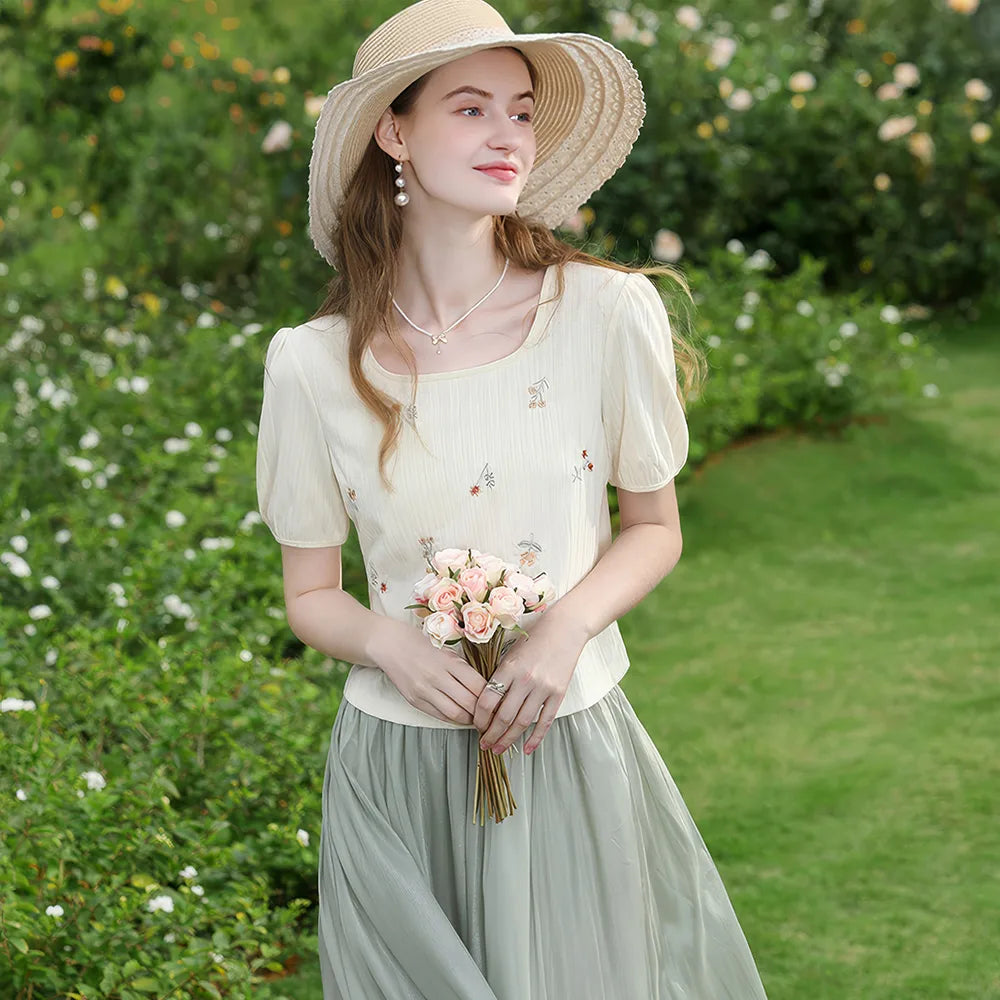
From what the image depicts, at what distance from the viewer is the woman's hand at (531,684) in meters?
1.88

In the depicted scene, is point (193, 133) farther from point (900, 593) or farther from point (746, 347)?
point (900, 593)

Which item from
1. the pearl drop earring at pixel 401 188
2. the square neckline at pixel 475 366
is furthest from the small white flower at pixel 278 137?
the square neckline at pixel 475 366

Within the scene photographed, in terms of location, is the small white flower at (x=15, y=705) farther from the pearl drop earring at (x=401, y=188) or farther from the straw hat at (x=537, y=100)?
the pearl drop earring at (x=401, y=188)

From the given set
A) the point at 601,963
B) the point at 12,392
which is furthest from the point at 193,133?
the point at 601,963

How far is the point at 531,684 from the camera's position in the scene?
1876 millimetres

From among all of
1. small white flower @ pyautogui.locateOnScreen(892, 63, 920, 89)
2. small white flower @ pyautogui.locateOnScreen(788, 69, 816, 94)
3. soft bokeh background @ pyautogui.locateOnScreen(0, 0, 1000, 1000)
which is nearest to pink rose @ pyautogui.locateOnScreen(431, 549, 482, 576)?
soft bokeh background @ pyautogui.locateOnScreen(0, 0, 1000, 1000)

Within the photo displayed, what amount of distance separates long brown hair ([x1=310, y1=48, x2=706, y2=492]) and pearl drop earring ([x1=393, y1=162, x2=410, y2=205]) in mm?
35

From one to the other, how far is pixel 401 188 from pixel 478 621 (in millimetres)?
626

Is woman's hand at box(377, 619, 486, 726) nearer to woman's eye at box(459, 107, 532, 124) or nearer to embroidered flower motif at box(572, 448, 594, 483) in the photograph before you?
embroidered flower motif at box(572, 448, 594, 483)

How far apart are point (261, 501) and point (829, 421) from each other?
447 centimetres

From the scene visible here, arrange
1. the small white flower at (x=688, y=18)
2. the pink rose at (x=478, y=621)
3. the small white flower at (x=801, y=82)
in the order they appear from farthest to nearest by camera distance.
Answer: the small white flower at (x=801, y=82), the small white flower at (x=688, y=18), the pink rose at (x=478, y=621)

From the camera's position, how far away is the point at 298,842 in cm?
316

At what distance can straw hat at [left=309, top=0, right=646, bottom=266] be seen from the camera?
1954 mm

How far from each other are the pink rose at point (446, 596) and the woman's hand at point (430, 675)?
73mm
